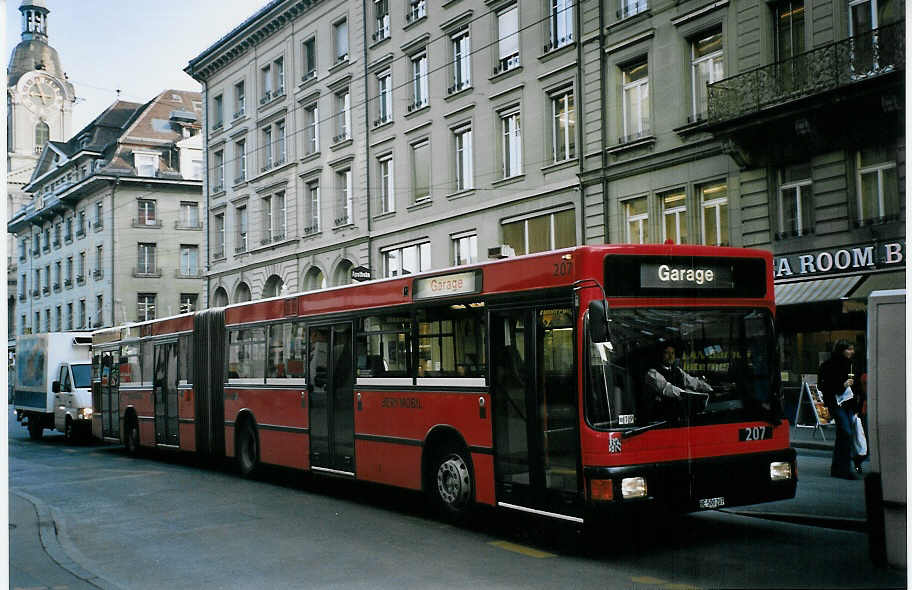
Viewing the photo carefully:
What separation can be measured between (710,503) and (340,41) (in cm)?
670

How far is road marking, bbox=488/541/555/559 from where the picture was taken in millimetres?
7746

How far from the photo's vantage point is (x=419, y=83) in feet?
35.5

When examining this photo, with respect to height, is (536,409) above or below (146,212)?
below

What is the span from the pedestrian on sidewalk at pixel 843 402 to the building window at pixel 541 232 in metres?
3.32

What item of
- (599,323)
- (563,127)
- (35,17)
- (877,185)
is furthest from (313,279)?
(877,185)

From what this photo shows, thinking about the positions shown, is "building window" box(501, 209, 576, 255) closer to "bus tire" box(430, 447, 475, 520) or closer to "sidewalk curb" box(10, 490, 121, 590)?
"bus tire" box(430, 447, 475, 520)

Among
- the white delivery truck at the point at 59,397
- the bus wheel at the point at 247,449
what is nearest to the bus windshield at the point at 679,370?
the bus wheel at the point at 247,449

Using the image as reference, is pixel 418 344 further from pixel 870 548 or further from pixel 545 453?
pixel 870 548

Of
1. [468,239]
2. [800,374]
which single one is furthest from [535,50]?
[800,374]

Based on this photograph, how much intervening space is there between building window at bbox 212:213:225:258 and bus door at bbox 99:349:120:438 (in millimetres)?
7463

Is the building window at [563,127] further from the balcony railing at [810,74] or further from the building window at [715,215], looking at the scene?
the building window at [715,215]

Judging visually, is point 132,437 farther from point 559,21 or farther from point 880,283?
point 880,283

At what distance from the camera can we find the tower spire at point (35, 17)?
7.39 meters

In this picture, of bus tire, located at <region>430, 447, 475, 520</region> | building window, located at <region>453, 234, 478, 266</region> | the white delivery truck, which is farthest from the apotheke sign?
the white delivery truck
